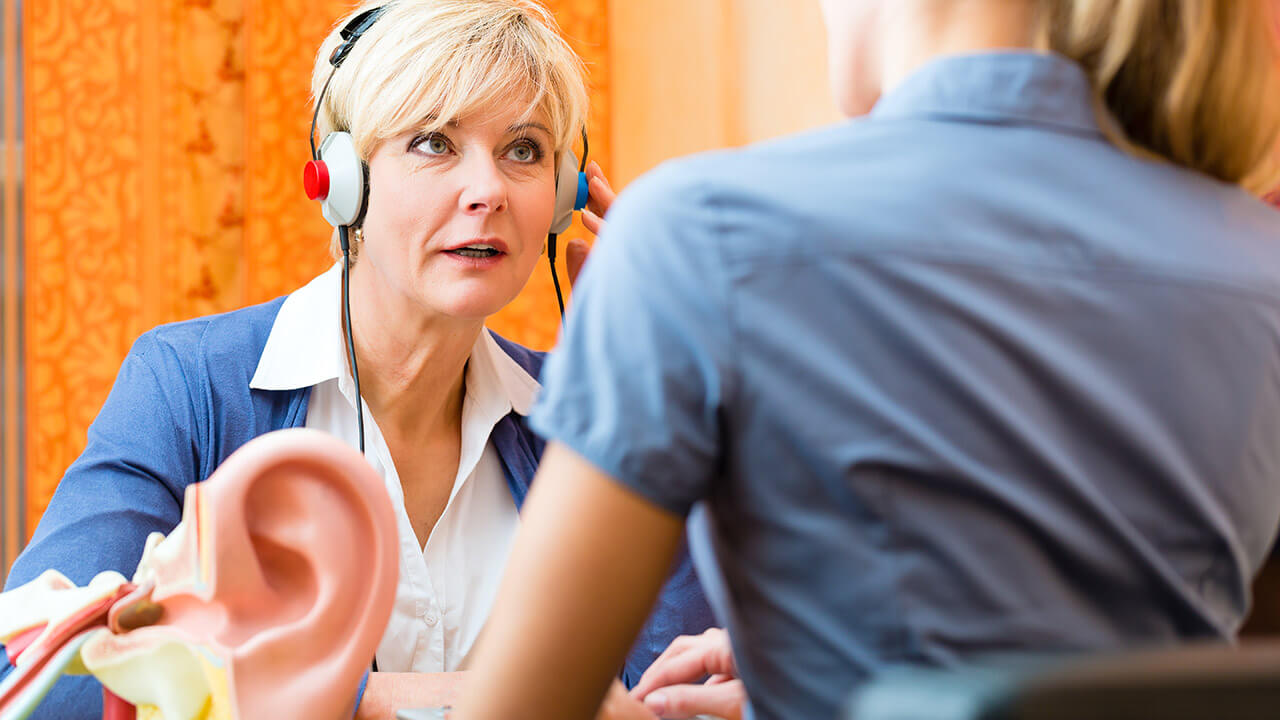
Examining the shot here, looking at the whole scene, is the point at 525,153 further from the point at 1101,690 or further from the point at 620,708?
the point at 1101,690

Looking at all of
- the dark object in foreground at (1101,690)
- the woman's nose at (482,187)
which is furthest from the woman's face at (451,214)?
the dark object in foreground at (1101,690)

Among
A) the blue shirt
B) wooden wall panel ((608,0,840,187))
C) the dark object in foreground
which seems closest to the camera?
the dark object in foreground

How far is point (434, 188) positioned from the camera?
1303 millimetres

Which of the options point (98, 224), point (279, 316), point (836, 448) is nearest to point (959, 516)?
point (836, 448)

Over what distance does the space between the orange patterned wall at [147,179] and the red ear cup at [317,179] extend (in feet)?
3.62

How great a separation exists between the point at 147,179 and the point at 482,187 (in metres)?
1.31

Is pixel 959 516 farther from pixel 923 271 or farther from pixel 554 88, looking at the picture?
pixel 554 88

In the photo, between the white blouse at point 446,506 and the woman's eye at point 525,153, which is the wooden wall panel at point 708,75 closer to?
the woman's eye at point 525,153

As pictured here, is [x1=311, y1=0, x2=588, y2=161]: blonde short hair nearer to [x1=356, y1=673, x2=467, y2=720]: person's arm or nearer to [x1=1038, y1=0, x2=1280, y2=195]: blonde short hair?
[x1=356, y1=673, x2=467, y2=720]: person's arm

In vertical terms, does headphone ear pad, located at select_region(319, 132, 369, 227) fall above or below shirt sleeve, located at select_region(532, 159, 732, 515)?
below

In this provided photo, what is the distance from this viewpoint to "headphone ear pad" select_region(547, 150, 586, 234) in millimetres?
1396

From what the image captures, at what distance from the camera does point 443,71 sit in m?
1.29

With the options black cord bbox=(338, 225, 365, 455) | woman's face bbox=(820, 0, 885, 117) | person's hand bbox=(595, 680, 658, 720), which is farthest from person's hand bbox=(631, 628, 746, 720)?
black cord bbox=(338, 225, 365, 455)

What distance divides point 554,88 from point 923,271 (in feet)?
3.23
